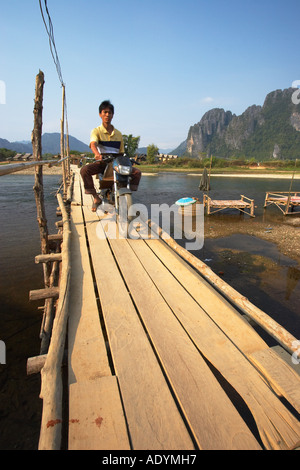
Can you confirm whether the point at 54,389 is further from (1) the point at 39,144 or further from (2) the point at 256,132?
(2) the point at 256,132

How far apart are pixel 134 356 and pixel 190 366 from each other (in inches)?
16.5

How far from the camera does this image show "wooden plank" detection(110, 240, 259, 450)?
1.29 metres

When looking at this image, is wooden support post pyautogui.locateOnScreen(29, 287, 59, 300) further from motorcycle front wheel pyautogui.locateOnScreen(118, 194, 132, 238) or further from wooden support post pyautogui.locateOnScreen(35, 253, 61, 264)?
motorcycle front wheel pyautogui.locateOnScreen(118, 194, 132, 238)

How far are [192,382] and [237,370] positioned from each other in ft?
1.18

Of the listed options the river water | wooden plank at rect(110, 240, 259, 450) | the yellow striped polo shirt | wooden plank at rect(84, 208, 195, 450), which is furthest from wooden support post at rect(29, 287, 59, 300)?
the yellow striped polo shirt

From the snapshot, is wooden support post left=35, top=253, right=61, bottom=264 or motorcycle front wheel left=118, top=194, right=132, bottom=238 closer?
wooden support post left=35, top=253, right=61, bottom=264

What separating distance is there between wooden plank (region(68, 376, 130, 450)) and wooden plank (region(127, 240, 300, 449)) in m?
0.75

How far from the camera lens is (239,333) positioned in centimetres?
206

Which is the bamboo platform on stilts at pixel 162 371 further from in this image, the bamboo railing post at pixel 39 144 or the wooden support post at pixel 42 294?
the bamboo railing post at pixel 39 144

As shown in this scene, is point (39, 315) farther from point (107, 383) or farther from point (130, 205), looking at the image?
point (107, 383)

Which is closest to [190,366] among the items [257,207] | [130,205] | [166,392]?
[166,392]

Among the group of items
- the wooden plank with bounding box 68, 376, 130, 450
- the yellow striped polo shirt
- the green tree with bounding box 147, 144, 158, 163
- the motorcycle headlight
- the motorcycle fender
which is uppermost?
the green tree with bounding box 147, 144, 158, 163

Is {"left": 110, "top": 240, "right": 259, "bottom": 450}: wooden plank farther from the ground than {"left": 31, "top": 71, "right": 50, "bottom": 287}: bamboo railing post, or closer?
closer

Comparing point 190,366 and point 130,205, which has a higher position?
point 130,205
